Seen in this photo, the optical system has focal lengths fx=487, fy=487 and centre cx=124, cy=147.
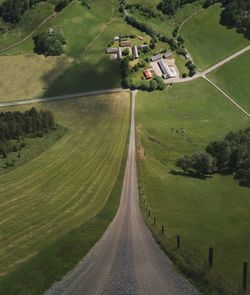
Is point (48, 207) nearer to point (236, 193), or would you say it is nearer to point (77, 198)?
point (77, 198)

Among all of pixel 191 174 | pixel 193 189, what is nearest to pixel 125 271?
pixel 193 189

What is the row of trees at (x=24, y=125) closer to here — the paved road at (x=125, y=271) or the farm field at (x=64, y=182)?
the farm field at (x=64, y=182)

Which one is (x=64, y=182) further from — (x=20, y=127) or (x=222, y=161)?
(x=222, y=161)

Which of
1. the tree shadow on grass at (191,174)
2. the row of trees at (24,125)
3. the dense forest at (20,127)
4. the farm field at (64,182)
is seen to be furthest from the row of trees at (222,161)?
the row of trees at (24,125)

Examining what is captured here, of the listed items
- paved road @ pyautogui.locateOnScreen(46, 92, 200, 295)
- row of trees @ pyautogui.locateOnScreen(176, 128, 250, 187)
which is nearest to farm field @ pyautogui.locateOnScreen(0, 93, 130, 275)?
paved road @ pyautogui.locateOnScreen(46, 92, 200, 295)

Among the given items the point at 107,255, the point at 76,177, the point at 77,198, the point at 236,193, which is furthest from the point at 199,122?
the point at 107,255
